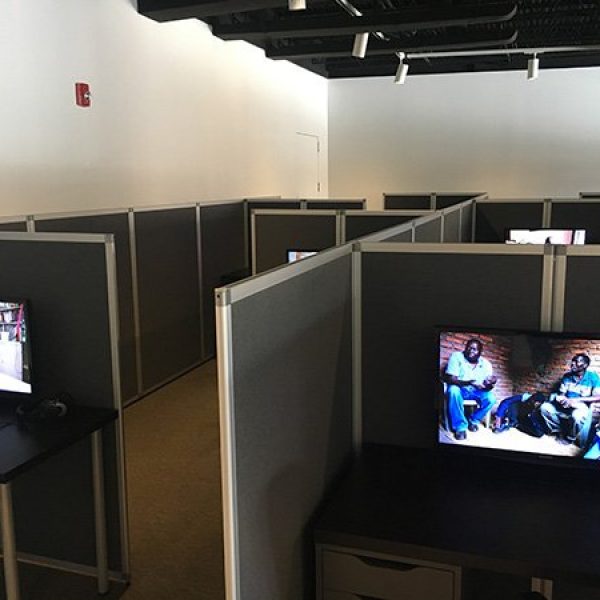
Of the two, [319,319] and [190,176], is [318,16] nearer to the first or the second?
[190,176]

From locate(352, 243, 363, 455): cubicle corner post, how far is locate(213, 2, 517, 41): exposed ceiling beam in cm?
395

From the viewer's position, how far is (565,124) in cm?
853

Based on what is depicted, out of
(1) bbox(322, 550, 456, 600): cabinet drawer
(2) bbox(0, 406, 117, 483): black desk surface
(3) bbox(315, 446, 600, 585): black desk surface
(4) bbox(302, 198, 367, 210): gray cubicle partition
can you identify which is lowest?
(1) bbox(322, 550, 456, 600): cabinet drawer

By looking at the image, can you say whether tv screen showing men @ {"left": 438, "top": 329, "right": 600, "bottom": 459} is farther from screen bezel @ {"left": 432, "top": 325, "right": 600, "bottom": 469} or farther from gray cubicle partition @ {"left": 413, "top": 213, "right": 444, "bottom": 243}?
gray cubicle partition @ {"left": 413, "top": 213, "right": 444, "bottom": 243}

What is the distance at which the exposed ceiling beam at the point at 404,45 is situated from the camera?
6125 mm

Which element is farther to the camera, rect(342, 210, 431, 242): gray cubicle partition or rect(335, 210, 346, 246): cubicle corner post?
rect(335, 210, 346, 246): cubicle corner post

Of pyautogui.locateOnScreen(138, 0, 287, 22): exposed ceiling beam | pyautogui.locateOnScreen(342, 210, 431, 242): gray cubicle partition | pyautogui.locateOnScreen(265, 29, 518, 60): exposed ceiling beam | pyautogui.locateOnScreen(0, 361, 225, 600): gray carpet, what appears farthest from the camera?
pyautogui.locateOnScreen(265, 29, 518, 60): exposed ceiling beam

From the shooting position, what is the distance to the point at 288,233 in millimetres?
4066

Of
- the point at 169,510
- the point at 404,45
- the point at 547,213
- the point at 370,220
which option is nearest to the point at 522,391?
the point at 169,510

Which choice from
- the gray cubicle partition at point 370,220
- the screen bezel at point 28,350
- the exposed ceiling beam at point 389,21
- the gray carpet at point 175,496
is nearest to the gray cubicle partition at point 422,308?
the gray carpet at point 175,496

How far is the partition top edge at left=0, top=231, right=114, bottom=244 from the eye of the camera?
2.14 m

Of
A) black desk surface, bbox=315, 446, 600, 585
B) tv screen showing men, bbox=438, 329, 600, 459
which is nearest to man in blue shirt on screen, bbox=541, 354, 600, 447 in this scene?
tv screen showing men, bbox=438, 329, 600, 459

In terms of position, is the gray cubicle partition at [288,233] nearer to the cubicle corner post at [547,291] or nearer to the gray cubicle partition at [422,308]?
the gray cubicle partition at [422,308]

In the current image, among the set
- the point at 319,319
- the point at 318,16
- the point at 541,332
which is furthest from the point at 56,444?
the point at 318,16
